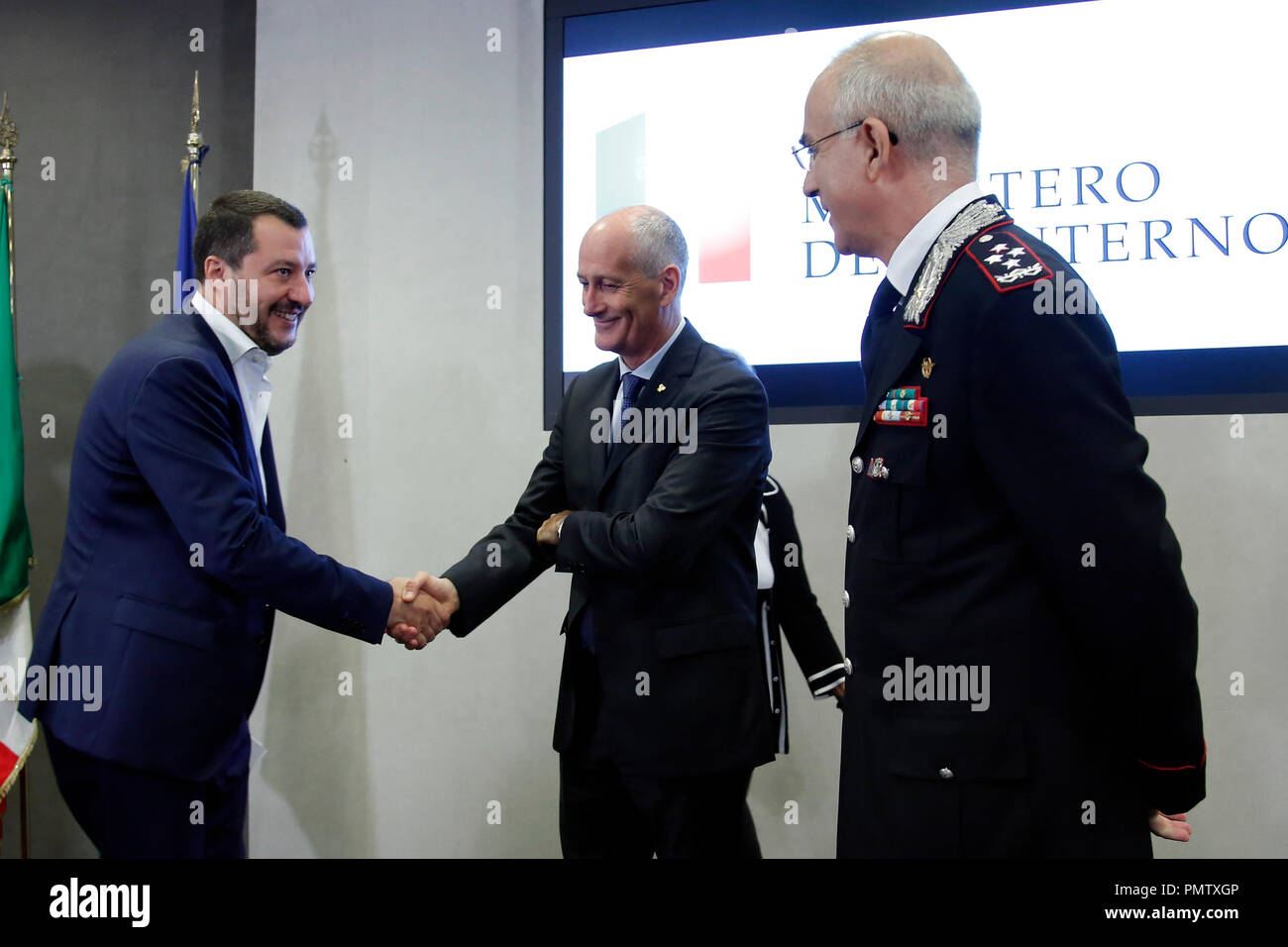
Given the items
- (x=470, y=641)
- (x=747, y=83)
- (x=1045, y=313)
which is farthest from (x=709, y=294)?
(x=1045, y=313)

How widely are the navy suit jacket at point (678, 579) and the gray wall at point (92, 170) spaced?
2.32 m

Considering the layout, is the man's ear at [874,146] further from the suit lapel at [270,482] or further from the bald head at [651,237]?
the suit lapel at [270,482]

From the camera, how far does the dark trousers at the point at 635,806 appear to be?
197 centimetres

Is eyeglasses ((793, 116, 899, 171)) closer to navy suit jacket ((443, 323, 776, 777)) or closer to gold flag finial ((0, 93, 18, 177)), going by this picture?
navy suit jacket ((443, 323, 776, 777))

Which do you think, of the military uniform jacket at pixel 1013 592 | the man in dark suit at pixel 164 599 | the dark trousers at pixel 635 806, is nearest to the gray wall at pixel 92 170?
the man in dark suit at pixel 164 599

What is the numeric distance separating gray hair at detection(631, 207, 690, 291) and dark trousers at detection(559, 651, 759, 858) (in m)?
0.87

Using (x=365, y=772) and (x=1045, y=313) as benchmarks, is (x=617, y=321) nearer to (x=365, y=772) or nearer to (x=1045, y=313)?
(x=1045, y=313)

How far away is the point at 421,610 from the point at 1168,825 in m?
1.64

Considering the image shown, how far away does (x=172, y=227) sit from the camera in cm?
364

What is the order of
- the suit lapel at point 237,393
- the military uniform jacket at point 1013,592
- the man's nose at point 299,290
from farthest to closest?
1. the man's nose at point 299,290
2. the suit lapel at point 237,393
3. the military uniform jacket at point 1013,592

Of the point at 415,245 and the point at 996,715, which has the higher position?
the point at 415,245

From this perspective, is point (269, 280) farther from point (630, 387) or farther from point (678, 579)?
point (678, 579)

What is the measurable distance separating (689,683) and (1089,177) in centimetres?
204

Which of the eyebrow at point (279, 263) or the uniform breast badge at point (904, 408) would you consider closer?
the uniform breast badge at point (904, 408)
